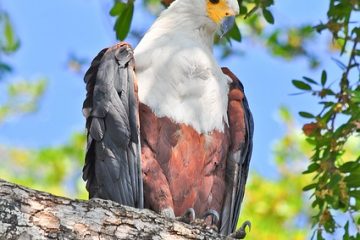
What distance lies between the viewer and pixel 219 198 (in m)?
6.29

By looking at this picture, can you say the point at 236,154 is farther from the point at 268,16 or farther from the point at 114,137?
the point at 268,16

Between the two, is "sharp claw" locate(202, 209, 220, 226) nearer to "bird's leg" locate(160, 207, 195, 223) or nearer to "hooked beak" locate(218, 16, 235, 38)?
"bird's leg" locate(160, 207, 195, 223)

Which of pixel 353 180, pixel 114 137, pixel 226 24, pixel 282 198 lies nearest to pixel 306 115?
pixel 353 180

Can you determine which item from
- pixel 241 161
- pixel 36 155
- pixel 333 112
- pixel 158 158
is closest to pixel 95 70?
pixel 158 158

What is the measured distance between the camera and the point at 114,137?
19.8 ft

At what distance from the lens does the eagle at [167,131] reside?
6004mm

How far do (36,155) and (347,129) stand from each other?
844 cm

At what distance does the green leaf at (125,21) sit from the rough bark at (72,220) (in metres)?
2.62

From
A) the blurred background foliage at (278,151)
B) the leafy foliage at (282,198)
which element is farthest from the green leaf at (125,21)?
the leafy foliage at (282,198)

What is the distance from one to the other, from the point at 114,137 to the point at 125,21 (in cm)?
136

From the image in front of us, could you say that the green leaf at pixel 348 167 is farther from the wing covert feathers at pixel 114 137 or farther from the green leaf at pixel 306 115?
the wing covert feathers at pixel 114 137

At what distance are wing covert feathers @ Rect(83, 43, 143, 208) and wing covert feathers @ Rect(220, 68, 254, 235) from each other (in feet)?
2.36

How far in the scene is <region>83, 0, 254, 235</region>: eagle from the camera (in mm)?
6004

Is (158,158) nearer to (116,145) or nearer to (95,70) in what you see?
(116,145)
